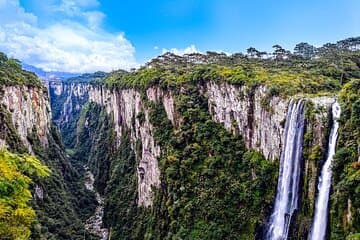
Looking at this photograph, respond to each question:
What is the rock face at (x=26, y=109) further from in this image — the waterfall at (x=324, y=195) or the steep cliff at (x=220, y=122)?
the waterfall at (x=324, y=195)

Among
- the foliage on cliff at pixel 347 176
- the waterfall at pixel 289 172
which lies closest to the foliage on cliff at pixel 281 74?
the waterfall at pixel 289 172

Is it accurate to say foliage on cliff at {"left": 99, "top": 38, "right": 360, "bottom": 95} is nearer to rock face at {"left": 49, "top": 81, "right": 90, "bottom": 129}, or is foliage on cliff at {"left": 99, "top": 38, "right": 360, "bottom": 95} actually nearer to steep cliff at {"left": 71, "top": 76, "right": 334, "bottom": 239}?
steep cliff at {"left": 71, "top": 76, "right": 334, "bottom": 239}

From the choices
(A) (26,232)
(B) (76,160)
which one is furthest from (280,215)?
(B) (76,160)

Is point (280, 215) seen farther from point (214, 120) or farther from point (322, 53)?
point (322, 53)

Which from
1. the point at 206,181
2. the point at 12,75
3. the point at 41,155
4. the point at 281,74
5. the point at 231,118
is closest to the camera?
the point at 206,181

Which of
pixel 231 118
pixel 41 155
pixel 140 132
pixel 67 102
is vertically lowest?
pixel 41 155

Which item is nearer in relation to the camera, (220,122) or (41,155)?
(220,122)

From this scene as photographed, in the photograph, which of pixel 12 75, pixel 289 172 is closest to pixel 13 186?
pixel 289 172

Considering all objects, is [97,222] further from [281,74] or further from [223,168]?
[281,74]
